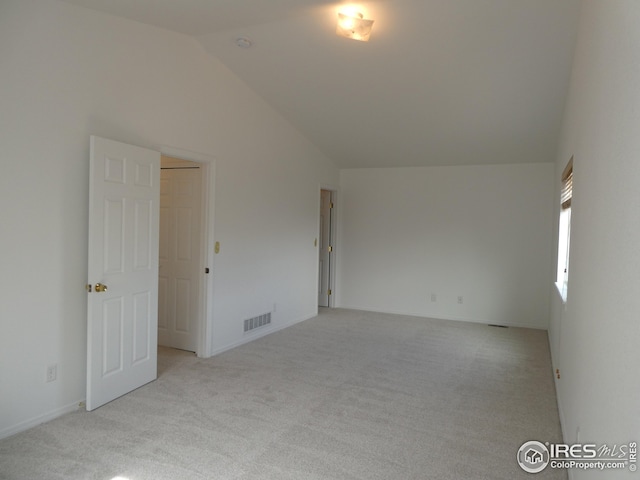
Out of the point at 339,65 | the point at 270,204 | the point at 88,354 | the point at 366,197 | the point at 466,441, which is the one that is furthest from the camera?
the point at 366,197

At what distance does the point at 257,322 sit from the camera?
5.31 meters

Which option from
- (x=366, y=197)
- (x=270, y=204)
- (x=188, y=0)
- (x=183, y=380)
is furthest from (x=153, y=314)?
(x=366, y=197)

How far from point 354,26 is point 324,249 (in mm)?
4352

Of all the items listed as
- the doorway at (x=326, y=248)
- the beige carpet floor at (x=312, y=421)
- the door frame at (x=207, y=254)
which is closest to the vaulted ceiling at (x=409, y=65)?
the door frame at (x=207, y=254)

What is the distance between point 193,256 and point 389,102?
2667 mm

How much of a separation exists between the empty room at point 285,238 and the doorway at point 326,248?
43.9 inches

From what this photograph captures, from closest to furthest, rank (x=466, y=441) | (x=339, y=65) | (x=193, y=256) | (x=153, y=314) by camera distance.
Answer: (x=466, y=441)
(x=153, y=314)
(x=339, y=65)
(x=193, y=256)

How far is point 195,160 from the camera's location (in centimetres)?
436

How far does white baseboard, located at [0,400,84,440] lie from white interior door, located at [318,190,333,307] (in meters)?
4.52

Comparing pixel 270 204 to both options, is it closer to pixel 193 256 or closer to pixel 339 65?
pixel 193 256

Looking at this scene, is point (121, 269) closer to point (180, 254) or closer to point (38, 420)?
point (38, 420)

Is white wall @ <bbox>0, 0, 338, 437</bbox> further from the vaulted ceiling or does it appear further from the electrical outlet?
the vaulted ceiling

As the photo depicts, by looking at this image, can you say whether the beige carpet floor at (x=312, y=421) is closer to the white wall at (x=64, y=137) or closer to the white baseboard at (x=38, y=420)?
the white baseboard at (x=38, y=420)

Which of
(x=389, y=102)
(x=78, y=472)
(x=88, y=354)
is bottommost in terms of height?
(x=78, y=472)
